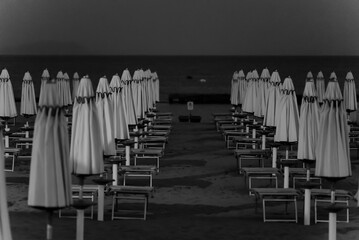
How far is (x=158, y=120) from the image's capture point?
2770 centimetres

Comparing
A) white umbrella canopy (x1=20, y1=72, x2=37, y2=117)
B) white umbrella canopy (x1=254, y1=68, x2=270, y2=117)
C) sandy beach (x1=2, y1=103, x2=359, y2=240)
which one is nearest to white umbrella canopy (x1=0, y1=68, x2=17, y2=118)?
white umbrella canopy (x1=20, y1=72, x2=37, y2=117)

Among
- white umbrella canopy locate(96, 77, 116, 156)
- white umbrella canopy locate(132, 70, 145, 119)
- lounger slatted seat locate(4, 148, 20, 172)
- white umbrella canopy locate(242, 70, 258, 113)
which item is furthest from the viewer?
white umbrella canopy locate(242, 70, 258, 113)

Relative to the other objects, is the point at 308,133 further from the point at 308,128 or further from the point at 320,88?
the point at 320,88

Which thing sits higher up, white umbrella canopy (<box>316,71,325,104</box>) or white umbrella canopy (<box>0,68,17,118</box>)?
white umbrella canopy (<box>316,71,325,104</box>)

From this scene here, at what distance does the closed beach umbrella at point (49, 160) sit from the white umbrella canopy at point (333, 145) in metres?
3.93

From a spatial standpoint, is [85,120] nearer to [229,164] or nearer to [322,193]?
[322,193]

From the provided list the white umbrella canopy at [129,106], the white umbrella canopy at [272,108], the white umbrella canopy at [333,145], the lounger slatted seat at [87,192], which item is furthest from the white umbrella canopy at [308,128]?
the white umbrella canopy at [129,106]

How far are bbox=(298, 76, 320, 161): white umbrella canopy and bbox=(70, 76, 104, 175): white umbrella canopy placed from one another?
3.62 metres

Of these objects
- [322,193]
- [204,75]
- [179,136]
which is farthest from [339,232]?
[204,75]

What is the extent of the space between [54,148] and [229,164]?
1192 centimetres

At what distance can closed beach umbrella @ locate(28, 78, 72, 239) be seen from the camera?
850 centimetres

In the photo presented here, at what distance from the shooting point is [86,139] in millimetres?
11305

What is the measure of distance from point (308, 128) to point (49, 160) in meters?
5.94

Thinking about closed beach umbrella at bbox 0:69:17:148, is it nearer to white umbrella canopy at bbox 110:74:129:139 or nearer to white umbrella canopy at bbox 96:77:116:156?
white umbrella canopy at bbox 110:74:129:139
